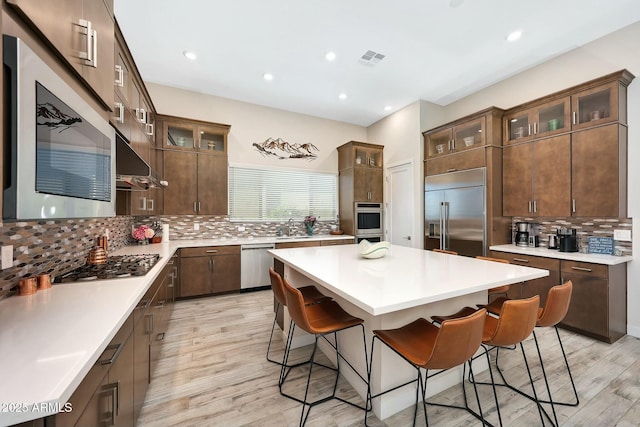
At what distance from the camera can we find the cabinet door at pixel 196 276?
12.9ft

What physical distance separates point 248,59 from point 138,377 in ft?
12.1

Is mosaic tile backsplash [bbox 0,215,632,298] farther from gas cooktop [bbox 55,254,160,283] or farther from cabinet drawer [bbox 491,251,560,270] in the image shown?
cabinet drawer [bbox 491,251,560,270]

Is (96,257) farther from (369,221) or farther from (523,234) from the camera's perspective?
(523,234)

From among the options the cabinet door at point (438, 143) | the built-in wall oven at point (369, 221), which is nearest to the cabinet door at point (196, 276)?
the built-in wall oven at point (369, 221)

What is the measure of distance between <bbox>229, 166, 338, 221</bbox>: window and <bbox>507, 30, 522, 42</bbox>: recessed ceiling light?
11.6ft

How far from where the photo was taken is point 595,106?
2.96 meters

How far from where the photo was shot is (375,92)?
4.50m

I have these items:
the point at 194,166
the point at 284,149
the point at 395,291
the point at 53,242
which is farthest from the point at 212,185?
the point at 395,291

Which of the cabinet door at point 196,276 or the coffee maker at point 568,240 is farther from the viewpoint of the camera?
the cabinet door at point 196,276

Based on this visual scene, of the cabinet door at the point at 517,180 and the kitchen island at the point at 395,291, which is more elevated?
the cabinet door at the point at 517,180

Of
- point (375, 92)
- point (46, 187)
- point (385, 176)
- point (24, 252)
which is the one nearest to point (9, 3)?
point (46, 187)

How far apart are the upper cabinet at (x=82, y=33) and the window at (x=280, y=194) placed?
10.8 feet

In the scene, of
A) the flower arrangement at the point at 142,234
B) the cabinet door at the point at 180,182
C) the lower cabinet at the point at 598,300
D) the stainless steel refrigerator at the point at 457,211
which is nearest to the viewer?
the lower cabinet at the point at 598,300

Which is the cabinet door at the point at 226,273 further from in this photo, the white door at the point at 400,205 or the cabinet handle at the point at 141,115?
the white door at the point at 400,205
